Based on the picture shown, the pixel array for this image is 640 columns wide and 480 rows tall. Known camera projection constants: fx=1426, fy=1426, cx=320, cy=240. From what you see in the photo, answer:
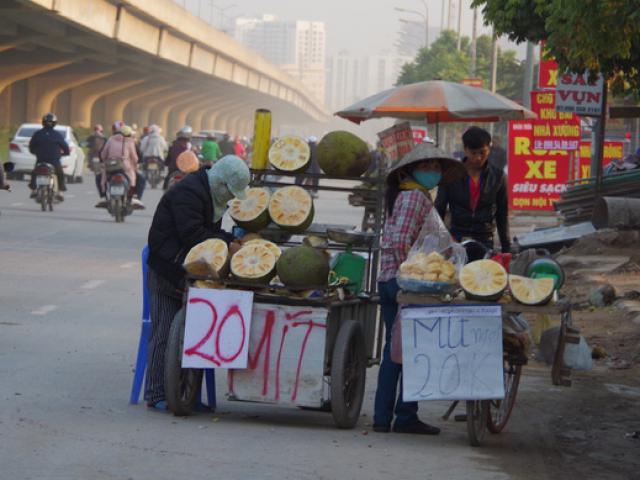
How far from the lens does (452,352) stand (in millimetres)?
7785

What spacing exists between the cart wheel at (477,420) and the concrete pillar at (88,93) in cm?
6815

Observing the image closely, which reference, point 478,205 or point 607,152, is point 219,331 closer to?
point 478,205

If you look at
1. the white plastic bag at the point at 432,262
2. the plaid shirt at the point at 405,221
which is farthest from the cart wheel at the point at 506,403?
the plaid shirt at the point at 405,221

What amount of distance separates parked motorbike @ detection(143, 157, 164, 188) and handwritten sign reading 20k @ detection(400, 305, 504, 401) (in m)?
31.3

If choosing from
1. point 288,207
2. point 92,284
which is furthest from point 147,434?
point 92,284

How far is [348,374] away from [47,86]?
62.8 metres

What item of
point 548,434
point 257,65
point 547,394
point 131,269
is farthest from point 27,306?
point 257,65

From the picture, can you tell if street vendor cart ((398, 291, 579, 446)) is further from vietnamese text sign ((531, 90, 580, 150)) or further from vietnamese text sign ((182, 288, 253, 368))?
vietnamese text sign ((531, 90, 580, 150))

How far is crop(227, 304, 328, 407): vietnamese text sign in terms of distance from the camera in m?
8.14

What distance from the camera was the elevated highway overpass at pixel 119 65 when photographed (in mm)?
45406

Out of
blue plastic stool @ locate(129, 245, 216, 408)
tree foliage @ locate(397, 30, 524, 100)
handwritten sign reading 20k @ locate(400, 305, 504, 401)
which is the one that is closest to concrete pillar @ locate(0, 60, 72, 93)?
tree foliage @ locate(397, 30, 524, 100)

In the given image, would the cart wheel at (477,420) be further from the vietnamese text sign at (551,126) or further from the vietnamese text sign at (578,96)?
the vietnamese text sign at (551,126)

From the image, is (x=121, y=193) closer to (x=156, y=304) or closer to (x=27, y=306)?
(x=27, y=306)

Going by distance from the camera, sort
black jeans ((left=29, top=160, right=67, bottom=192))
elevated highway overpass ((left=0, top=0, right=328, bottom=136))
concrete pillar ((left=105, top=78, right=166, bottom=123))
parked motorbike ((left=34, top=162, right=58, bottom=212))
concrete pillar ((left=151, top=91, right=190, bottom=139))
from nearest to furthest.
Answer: parked motorbike ((left=34, top=162, right=58, bottom=212)), black jeans ((left=29, top=160, right=67, bottom=192)), elevated highway overpass ((left=0, top=0, right=328, bottom=136)), concrete pillar ((left=105, top=78, right=166, bottom=123)), concrete pillar ((left=151, top=91, right=190, bottom=139))
